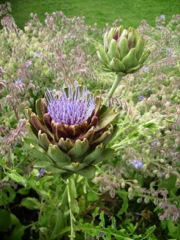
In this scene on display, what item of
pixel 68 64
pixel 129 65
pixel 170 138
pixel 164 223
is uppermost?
pixel 129 65

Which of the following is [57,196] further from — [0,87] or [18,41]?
[18,41]

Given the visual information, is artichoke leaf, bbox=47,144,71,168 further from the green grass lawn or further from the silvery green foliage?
the green grass lawn

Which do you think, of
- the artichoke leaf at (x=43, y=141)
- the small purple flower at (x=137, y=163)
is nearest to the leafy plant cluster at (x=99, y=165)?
the small purple flower at (x=137, y=163)

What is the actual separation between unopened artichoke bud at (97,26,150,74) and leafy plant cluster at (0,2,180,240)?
0.11 meters

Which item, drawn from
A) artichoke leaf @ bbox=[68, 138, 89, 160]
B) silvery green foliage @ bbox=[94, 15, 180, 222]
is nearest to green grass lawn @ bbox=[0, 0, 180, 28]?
silvery green foliage @ bbox=[94, 15, 180, 222]

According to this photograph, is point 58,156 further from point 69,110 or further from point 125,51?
point 125,51

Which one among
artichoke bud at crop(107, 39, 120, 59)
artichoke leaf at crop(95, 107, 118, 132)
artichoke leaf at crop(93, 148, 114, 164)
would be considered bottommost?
artichoke leaf at crop(93, 148, 114, 164)

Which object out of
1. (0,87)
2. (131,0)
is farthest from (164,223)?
(131,0)

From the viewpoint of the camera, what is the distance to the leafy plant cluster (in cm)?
128

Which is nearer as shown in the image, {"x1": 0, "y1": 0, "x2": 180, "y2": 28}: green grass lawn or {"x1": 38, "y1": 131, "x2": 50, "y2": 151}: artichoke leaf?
{"x1": 38, "y1": 131, "x2": 50, "y2": 151}: artichoke leaf

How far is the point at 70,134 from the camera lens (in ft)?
3.32

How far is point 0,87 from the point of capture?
1439 millimetres

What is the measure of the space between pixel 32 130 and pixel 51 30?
1122 millimetres

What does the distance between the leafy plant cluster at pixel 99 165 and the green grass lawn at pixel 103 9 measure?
1.53 metres
